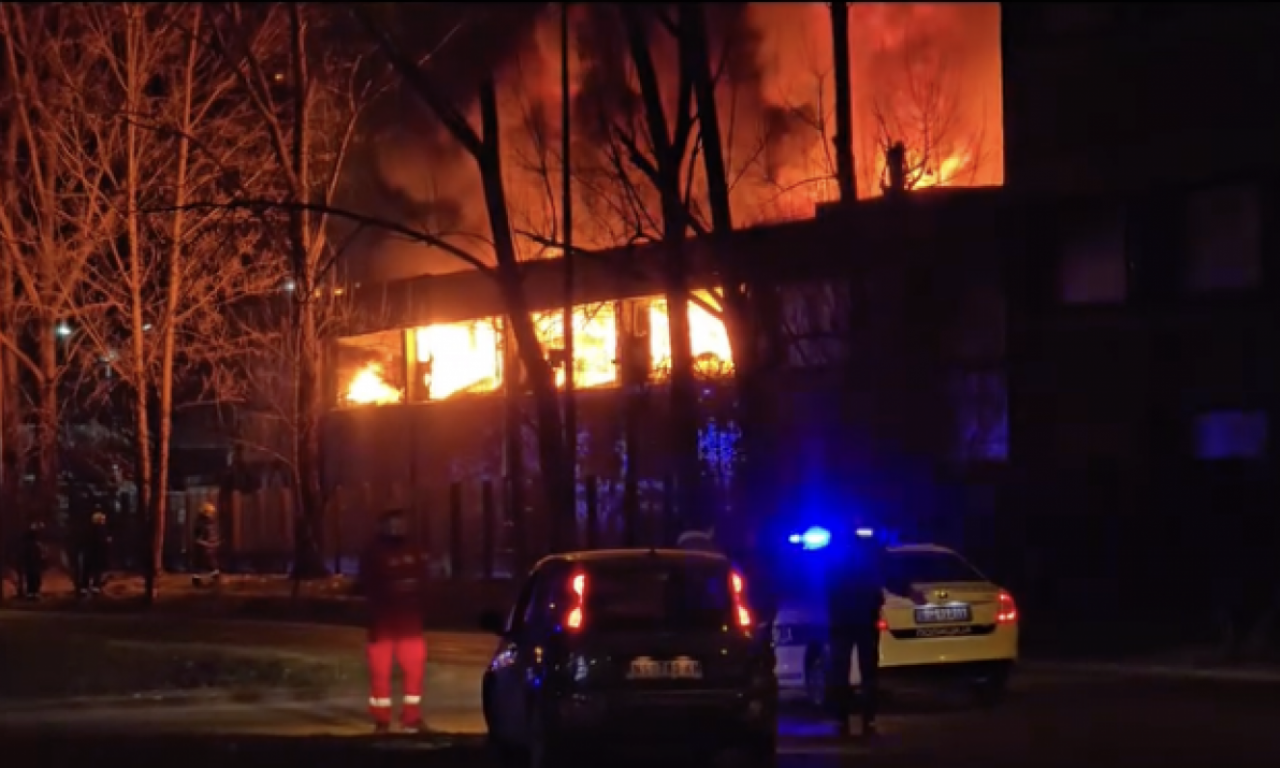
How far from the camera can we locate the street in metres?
14.2

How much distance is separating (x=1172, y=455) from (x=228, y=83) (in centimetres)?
1634

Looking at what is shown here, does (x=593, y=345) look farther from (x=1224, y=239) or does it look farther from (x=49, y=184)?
(x=1224, y=239)

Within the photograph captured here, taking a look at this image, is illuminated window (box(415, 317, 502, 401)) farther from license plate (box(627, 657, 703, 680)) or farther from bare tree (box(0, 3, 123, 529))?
license plate (box(627, 657, 703, 680))

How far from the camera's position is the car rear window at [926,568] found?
1792 centimetres

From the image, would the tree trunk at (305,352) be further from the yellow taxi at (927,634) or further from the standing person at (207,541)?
the yellow taxi at (927,634)

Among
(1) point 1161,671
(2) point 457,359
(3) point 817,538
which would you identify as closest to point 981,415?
(1) point 1161,671

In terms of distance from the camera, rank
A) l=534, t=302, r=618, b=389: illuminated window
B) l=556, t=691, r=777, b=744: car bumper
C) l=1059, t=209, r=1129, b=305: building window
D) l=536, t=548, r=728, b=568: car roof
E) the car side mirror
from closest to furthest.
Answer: l=556, t=691, r=777, b=744: car bumper → l=536, t=548, r=728, b=568: car roof → the car side mirror → l=1059, t=209, r=1129, b=305: building window → l=534, t=302, r=618, b=389: illuminated window

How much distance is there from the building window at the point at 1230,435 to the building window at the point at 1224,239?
6.30ft

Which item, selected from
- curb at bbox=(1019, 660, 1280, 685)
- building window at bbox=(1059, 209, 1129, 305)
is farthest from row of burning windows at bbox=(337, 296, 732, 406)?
curb at bbox=(1019, 660, 1280, 685)

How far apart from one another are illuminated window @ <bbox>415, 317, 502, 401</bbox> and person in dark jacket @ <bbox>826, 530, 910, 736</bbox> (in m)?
28.9

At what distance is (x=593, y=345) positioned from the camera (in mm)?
42000

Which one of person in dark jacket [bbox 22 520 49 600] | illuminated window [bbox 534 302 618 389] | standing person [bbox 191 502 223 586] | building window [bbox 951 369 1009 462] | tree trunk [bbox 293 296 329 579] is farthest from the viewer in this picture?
standing person [bbox 191 502 223 586]

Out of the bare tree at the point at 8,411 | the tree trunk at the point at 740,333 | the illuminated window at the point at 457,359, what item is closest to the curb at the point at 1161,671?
the tree trunk at the point at 740,333

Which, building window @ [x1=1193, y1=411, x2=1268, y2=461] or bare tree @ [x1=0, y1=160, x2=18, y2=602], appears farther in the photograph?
bare tree @ [x1=0, y1=160, x2=18, y2=602]
